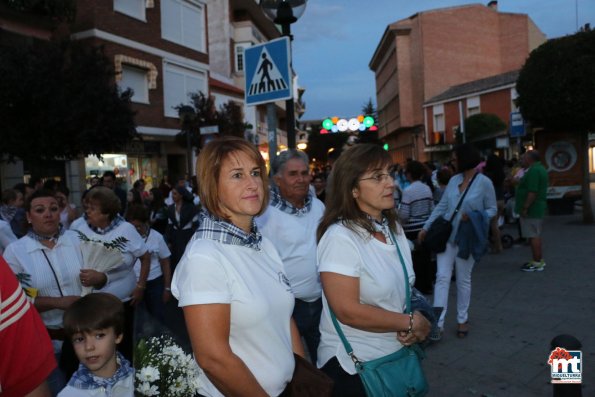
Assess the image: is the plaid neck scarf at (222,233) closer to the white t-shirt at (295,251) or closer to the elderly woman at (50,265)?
the white t-shirt at (295,251)

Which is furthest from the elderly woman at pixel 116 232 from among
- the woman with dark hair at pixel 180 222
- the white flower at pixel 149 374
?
the white flower at pixel 149 374

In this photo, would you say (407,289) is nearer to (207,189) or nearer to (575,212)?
(207,189)

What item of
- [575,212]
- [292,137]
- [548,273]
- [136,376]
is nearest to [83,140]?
[292,137]

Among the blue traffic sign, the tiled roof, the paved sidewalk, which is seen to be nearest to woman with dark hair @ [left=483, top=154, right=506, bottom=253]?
the paved sidewalk

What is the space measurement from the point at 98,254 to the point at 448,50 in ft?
172

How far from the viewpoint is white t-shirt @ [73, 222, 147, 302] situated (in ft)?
14.6

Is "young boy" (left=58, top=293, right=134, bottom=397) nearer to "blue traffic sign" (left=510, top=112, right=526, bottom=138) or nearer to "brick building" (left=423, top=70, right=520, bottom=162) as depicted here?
"blue traffic sign" (left=510, top=112, right=526, bottom=138)

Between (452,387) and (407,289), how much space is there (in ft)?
7.98

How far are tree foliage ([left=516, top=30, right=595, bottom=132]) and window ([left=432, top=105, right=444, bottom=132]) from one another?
35441 millimetres

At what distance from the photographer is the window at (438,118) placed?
47.6 meters

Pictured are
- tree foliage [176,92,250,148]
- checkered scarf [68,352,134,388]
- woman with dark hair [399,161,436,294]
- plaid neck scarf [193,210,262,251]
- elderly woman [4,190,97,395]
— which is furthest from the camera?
tree foliage [176,92,250,148]

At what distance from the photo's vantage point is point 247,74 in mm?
5953

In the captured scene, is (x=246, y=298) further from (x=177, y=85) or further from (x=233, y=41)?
(x=233, y=41)

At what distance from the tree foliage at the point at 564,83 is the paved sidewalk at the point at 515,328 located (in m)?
3.93
